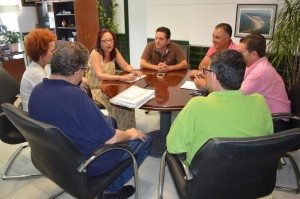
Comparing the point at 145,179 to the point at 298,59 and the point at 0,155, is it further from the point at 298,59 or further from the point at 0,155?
the point at 298,59

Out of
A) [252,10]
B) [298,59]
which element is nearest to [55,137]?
[298,59]

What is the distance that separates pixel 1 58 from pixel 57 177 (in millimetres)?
3662

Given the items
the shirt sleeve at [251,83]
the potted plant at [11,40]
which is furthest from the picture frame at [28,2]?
the shirt sleeve at [251,83]

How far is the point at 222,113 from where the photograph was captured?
1157 mm

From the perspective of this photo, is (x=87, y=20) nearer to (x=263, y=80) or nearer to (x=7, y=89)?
(x=7, y=89)

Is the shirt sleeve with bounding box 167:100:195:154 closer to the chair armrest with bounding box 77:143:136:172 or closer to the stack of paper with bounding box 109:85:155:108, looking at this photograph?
the chair armrest with bounding box 77:143:136:172

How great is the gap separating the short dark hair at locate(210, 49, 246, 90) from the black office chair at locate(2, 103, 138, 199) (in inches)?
26.5

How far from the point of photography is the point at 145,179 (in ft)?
7.06

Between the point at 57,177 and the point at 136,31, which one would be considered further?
the point at 136,31

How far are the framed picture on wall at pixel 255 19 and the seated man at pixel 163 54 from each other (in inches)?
42.4

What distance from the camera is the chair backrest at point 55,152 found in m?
1.16

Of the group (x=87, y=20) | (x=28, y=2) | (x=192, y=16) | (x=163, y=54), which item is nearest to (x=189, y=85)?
(x=163, y=54)

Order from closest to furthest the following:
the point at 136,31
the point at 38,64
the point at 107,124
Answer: the point at 107,124 < the point at 38,64 < the point at 136,31

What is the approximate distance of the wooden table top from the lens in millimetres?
1814
